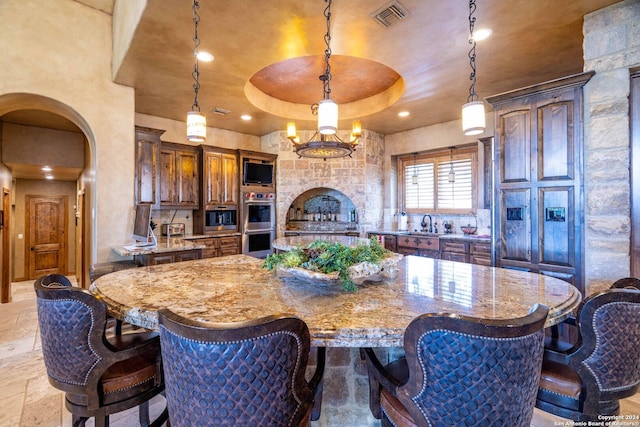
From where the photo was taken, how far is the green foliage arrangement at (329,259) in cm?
164

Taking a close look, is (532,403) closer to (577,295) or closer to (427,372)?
(427,372)

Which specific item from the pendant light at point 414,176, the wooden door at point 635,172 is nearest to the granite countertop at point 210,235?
the pendant light at point 414,176

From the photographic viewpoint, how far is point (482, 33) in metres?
2.73

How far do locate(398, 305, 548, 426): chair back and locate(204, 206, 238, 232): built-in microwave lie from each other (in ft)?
16.8

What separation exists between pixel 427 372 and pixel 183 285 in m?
1.41

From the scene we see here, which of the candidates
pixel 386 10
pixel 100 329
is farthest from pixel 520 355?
pixel 386 10

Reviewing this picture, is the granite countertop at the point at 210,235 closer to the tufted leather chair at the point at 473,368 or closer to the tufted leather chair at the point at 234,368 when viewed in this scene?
the tufted leather chair at the point at 234,368

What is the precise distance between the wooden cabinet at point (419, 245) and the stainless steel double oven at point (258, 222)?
2573 mm

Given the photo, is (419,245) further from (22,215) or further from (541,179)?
(22,215)

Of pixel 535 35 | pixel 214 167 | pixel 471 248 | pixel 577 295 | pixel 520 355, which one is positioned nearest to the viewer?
pixel 520 355

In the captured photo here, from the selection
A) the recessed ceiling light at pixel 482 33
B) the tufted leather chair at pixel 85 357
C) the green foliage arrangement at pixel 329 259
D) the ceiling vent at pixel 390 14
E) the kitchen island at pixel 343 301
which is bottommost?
the tufted leather chair at pixel 85 357

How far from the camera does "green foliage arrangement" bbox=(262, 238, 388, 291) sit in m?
1.64

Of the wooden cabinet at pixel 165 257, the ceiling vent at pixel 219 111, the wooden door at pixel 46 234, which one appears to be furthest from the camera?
the wooden door at pixel 46 234

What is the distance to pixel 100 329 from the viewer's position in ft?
4.32
